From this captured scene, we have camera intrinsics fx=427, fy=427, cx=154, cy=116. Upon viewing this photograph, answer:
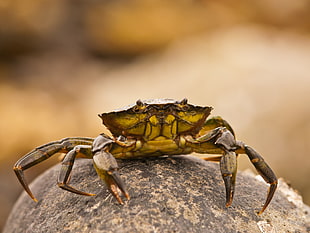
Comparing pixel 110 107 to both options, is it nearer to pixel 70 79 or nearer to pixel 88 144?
pixel 70 79

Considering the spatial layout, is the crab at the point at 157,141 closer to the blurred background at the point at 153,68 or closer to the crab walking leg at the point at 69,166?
the crab walking leg at the point at 69,166

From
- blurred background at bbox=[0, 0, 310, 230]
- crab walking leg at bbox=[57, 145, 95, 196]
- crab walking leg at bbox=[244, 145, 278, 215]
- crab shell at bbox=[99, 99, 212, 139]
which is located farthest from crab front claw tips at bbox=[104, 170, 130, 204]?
blurred background at bbox=[0, 0, 310, 230]

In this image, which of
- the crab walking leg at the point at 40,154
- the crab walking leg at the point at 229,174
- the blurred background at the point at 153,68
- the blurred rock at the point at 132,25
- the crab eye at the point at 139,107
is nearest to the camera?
the crab walking leg at the point at 229,174

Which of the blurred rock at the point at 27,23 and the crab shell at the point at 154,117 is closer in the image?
the crab shell at the point at 154,117

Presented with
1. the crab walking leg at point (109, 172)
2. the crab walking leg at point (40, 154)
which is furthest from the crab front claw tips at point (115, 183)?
the crab walking leg at point (40, 154)

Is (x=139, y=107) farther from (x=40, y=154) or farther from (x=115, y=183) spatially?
(x=40, y=154)

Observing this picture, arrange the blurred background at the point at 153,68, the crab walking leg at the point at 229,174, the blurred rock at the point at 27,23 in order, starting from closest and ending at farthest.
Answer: the crab walking leg at the point at 229,174 → the blurred background at the point at 153,68 → the blurred rock at the point at 27,23

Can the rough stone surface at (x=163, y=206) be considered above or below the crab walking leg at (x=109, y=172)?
below
